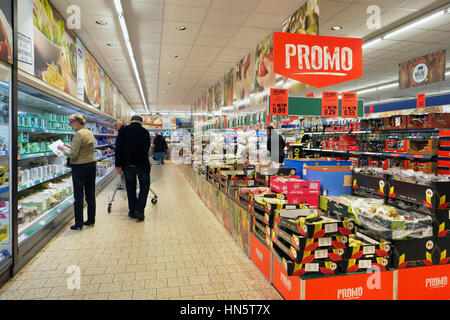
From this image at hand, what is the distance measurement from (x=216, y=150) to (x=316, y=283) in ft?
25.9

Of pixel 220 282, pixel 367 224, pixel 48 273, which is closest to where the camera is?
pixel 367 224

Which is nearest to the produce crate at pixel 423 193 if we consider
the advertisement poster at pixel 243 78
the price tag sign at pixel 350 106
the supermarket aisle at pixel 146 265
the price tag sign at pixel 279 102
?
the supermarket aisle at pixel 146 265

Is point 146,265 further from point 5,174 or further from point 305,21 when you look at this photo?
point 305,21

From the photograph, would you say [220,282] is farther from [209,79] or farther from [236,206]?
[209,79]

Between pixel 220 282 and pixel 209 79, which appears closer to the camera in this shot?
pixel 220 282

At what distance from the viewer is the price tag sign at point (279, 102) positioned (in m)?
5.86

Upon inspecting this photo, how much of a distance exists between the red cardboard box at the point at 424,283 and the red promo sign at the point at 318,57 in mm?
2570

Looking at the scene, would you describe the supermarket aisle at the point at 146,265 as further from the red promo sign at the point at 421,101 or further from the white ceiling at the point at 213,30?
the red promo sign at the point at 421,101

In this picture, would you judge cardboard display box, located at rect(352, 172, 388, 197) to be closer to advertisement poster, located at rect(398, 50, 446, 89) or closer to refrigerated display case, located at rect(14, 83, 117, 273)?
refrigerated display case, located at rect(14, 83, 117, 273)

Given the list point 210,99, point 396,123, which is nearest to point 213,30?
point 396,123

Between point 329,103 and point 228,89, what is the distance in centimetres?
451
